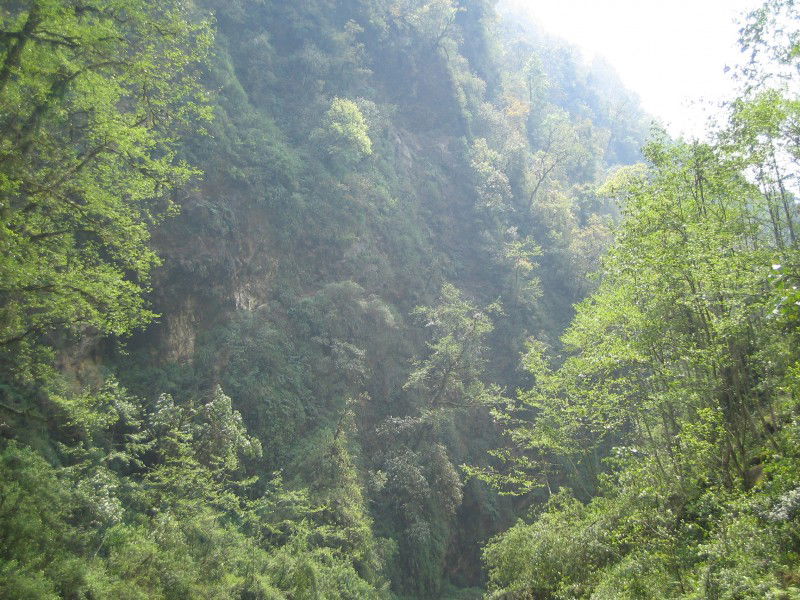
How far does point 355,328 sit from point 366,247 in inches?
214

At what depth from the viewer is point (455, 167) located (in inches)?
1373

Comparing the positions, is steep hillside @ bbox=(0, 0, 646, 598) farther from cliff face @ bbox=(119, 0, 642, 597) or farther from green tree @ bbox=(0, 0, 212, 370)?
green tree @ bbox=(0, 0, 212, 370)

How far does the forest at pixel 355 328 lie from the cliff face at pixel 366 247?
0.49 feet

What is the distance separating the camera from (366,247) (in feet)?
84.4

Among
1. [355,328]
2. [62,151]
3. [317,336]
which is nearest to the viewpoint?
[62,151]

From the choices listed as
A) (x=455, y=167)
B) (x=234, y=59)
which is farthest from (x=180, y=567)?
(x=455, y=167)

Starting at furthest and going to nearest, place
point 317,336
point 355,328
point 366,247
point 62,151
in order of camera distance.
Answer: point 366,247
point 355,328
point 317,336
point 62,151

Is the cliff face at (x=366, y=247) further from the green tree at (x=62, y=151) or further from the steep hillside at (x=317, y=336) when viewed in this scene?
the green tree at (x=62, y=151)

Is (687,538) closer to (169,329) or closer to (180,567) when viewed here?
(180,567)

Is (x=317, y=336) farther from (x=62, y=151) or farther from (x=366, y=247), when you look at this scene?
(x=62, y=151)

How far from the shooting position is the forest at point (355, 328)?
8.01 metres

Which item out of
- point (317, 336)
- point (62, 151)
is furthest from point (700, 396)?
point (317, 336)

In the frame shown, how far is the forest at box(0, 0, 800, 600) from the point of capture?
26.3 feet

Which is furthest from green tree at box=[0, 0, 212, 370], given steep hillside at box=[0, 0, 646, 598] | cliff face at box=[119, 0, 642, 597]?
cliff face at box=[119, 0, 642, 597]
